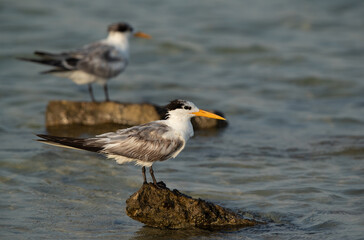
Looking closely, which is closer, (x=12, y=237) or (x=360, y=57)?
(x=12, y=237)

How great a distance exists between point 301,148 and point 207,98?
9.45 feet

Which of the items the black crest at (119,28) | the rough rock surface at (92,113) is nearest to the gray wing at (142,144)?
the rough rock surface at (92,113)

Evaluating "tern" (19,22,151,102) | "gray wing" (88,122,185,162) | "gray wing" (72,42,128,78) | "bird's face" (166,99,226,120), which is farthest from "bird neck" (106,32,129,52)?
"gray wing" (88,122,185,162)

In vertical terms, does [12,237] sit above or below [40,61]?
below

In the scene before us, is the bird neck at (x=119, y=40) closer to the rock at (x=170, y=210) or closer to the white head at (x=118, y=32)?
the white head at (x=118, y=32)

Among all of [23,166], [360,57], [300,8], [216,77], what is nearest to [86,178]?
[23,166]

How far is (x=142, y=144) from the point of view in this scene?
232 inches

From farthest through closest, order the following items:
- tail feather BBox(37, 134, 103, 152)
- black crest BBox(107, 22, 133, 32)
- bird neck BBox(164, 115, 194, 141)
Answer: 1. black crest BBox(107, 22, 133, 32)
2. bird neck BBox(164, 115, 194, 141)
3. tail feather BBox(37, 134, 103, 152)

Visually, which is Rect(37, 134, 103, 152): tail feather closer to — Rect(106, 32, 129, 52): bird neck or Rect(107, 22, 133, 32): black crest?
Rect(106, 32, 129, 52): bird neck

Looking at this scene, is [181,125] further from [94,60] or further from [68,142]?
[94,60]

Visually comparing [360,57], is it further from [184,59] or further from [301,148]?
[301,148]

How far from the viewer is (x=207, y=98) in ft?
36.7

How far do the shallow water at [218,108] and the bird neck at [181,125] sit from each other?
38.4 inches

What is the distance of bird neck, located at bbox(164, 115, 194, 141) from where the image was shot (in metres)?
5.96
